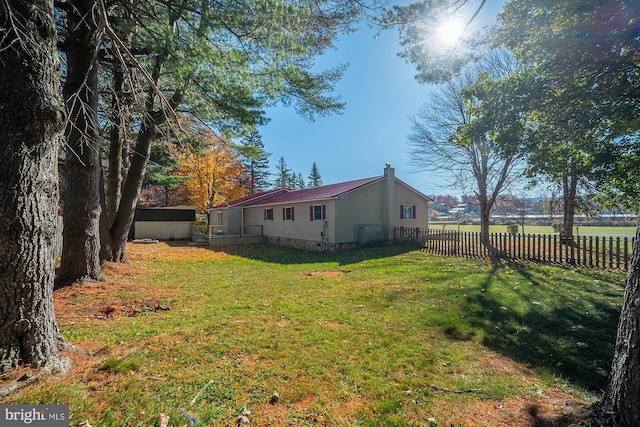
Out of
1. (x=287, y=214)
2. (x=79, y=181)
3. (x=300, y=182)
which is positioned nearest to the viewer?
(x=79, y=181)

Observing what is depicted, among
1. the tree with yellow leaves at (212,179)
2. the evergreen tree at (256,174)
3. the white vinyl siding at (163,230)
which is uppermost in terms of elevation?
the evergreen tree at (256,174)

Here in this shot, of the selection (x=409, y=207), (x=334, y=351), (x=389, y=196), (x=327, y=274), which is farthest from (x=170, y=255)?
(x=409, y=207)

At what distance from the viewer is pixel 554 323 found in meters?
4.59

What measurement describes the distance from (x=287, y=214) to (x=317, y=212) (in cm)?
303

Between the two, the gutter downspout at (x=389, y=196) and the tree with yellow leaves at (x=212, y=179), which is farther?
the tree with yellow leaves at (x=212, y=179)

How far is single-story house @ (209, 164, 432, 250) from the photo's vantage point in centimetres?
1497

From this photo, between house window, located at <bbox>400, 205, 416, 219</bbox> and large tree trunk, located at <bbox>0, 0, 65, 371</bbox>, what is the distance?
1718 cm

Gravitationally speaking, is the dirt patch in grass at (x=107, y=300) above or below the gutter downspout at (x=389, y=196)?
Answer: below

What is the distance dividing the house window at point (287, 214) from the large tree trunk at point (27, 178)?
14981mm

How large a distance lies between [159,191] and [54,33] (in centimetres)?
3476

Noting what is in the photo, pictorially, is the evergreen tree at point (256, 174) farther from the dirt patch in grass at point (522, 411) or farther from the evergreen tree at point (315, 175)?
the dirt patch in grass at point (522, 411)

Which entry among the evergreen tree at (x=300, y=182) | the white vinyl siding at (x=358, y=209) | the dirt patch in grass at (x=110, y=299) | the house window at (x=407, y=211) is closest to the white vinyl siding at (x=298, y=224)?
the white vinyl siding at (x=358, y=209)

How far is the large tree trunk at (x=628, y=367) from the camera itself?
66.2 inches

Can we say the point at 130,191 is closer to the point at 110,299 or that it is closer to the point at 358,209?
the point at 110,299
